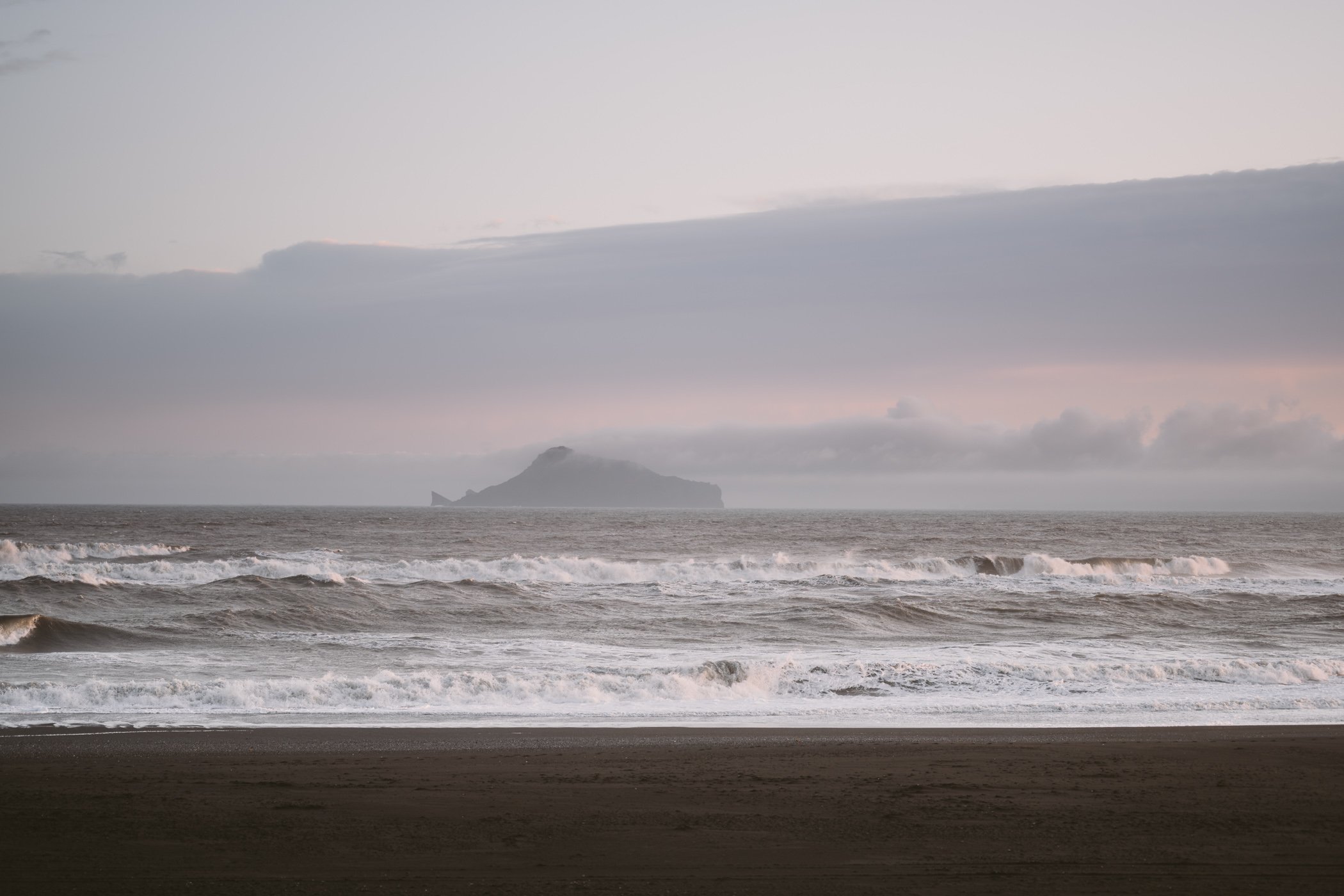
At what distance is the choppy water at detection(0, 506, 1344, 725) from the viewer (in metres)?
13.2

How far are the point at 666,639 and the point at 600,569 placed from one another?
18.8 m

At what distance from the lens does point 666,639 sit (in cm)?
2108

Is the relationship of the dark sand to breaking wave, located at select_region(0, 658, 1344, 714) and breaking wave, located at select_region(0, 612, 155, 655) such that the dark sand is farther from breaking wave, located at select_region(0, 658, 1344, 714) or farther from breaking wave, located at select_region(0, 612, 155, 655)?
breaking wave, located at select_region(0, 612, 155, 655)

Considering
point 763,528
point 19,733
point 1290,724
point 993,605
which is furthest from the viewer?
point 763,528

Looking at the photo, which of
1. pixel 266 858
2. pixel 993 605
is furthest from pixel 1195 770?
pixel 993 605

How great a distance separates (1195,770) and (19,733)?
12281 millimetres

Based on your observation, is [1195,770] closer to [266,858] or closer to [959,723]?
[959,723]

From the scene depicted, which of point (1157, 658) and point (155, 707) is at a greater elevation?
point (155, 707)

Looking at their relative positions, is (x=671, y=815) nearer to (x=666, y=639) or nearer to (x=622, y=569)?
(x=666, y=639)

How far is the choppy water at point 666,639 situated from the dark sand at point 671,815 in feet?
7.74

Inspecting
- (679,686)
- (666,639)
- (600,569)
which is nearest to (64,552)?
(600,569)

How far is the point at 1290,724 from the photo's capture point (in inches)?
465

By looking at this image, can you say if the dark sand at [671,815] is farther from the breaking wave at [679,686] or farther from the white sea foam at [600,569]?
the white sea foam at [600,569]

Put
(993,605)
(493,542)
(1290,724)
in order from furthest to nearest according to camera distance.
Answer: (493,542), (993,605), (1290,724)
